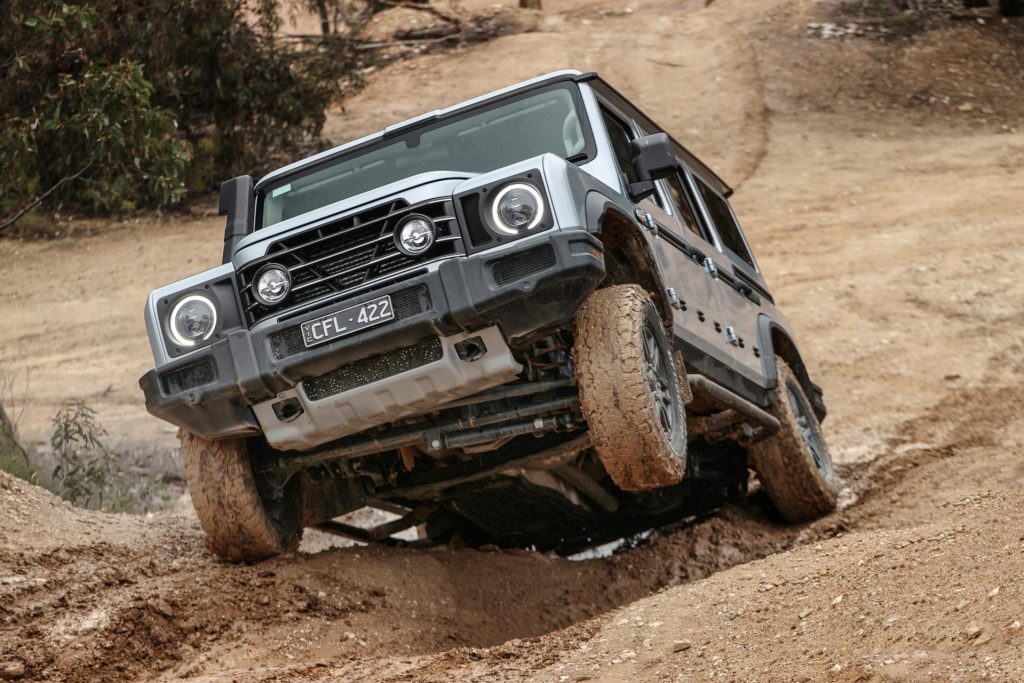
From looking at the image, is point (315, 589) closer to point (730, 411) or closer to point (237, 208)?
point (237, 208)

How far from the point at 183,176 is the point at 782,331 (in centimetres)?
1428

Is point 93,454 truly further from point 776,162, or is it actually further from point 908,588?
point 776,162

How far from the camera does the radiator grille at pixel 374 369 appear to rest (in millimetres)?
4887

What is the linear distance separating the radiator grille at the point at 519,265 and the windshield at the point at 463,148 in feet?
3.98

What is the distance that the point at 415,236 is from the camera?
492 cm

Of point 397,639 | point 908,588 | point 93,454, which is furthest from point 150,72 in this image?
point 908,588

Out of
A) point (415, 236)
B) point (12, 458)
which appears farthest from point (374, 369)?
point (12, 458)

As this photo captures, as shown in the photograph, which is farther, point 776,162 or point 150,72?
point 776,162

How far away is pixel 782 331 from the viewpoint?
26.0 ft

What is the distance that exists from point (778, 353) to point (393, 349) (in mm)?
3773

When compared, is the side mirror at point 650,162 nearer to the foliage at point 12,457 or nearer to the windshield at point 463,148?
the windshield at point 463,148

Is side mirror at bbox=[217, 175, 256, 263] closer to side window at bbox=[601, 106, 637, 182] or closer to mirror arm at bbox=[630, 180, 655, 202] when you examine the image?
side window at bbox=[601, 106, 637, 182]

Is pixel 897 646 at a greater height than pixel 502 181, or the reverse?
pixel 502 181

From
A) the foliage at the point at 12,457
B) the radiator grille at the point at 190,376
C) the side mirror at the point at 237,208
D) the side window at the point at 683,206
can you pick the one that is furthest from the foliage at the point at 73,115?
the radiator grille at the point at 190,376
